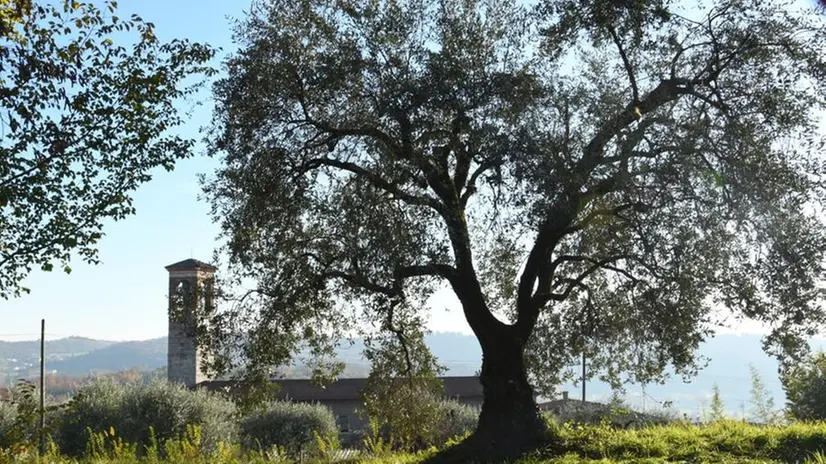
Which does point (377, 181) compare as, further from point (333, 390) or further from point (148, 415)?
point (333, 390)

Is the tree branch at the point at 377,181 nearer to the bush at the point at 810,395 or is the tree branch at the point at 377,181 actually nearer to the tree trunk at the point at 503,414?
the tree trunk at the point at 503,414

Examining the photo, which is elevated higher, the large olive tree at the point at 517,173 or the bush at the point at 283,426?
the large olive tree at the point at 517,173

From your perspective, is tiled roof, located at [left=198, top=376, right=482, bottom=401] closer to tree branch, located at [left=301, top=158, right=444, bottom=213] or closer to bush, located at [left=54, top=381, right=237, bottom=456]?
bush, located at [left=54, top=381, right=237, bottom=456]

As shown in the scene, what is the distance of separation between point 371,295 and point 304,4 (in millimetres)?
4348

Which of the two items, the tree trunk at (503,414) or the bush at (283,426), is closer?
the tree trunk at (503,414)

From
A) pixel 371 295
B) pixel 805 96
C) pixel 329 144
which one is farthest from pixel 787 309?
pixel 329 144

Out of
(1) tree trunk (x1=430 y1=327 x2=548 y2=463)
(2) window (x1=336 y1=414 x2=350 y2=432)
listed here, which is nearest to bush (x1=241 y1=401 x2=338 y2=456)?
(2) window (x1=336 y1=414 x2=350 y2=432)

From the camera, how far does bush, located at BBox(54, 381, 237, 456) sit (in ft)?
81.1

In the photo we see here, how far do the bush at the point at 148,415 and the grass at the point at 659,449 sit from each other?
1154 cm

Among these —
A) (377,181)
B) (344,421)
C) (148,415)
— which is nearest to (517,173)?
(377,181)

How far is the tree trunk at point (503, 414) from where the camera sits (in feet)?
39.3

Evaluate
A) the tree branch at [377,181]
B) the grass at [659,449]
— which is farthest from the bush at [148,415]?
the tree branch at [377,181]

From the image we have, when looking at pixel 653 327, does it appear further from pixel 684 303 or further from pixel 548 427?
pixel 548 427

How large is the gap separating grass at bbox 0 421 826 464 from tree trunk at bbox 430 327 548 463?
0.40 m
